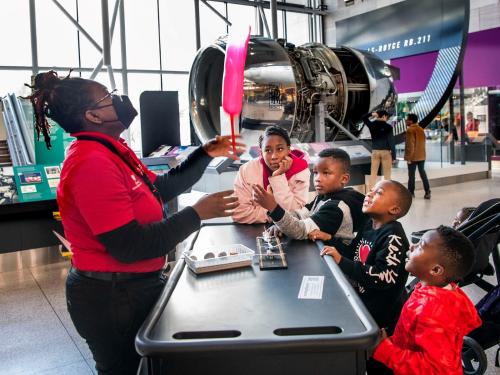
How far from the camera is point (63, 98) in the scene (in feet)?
4.83

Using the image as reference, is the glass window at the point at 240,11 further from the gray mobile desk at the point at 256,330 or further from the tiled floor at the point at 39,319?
the gray mobile desk at the point at 256,330

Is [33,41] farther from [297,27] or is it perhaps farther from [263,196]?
[263,196]

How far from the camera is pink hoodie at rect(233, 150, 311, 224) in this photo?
251 centimetres

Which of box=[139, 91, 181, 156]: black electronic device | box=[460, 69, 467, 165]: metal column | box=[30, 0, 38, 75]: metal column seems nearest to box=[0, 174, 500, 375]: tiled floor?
box=[139, 91, 181, 156]: black electronic device

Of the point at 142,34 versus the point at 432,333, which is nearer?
the point at 432,333

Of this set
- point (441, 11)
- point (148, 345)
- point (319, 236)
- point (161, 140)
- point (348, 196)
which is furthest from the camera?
point (441, 11)

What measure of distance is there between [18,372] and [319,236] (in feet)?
5.82

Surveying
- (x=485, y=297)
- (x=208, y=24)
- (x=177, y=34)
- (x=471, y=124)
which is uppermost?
(x=208, y=24)

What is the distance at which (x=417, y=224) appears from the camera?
19.0 feet

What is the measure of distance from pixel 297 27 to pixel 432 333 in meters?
17.1

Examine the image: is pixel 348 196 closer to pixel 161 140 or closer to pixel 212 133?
pixel 161 140

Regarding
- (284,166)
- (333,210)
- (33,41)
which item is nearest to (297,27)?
(33,41)

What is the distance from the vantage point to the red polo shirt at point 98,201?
4.38ft

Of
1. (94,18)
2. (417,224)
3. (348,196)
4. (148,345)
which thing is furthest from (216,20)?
(148,345)
